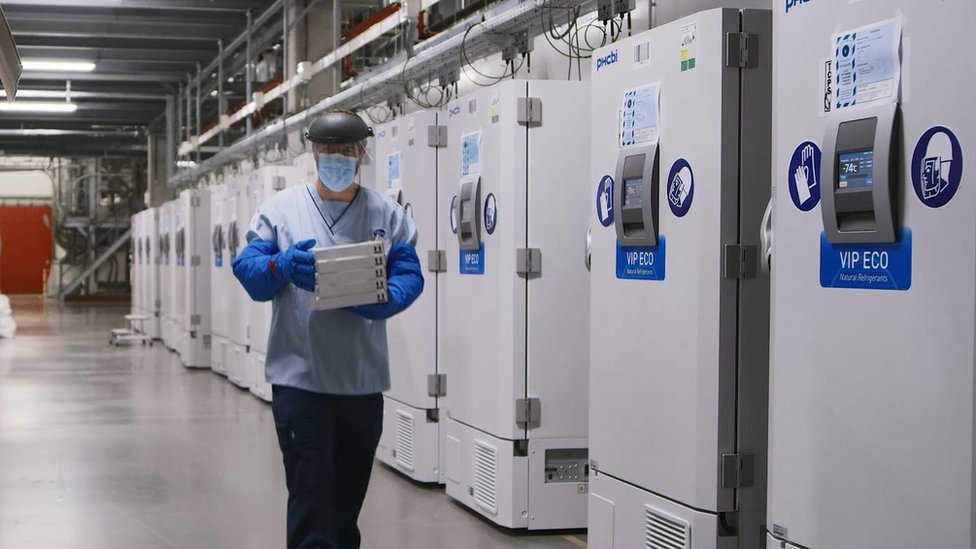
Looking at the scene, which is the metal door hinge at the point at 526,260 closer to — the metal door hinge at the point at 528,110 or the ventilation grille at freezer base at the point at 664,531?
the metal door hinge at the point at 528,110

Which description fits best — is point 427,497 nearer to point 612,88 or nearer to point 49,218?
point 612,88

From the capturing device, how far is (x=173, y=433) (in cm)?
789

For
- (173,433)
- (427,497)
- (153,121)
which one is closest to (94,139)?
(153,121)

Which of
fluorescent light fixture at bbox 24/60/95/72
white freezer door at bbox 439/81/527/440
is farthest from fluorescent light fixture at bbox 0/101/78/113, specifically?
white freezer door at bbox 439/81/527/440

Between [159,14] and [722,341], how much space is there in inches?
418

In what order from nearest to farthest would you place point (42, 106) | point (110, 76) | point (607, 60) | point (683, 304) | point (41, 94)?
1. point (683, 304)
2. point (607, 60)
3. point (110, 76)
4. point (41, 94)
5. point (42, 106)

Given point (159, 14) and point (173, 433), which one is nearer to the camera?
point (173, 433)

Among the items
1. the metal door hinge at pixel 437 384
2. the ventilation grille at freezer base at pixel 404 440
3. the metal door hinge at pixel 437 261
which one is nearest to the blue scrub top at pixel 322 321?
the metal door hinge at pixel 437 261

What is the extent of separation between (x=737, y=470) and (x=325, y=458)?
1.32 meters

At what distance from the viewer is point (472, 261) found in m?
5.40

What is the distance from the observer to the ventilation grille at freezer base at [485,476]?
16.8 feet

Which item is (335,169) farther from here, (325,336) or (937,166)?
(937,166)

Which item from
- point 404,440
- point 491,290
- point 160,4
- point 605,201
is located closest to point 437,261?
point 491,290

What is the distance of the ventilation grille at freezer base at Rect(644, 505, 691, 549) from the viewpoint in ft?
12.1
